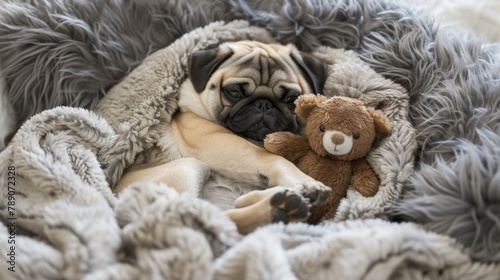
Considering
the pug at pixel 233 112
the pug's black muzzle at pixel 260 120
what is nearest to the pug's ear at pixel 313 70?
the pug at pixel 233 112

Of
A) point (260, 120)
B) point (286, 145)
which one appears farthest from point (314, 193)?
point (260, 120)

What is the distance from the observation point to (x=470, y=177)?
1159 mm

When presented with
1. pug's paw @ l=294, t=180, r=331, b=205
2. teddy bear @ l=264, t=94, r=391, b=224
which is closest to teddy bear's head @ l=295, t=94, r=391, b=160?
teddy bear @ l=264, t=94, r=391, b=224

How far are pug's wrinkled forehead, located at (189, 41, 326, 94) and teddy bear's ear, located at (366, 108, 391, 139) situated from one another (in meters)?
0.25

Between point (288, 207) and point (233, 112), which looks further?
point (233, 112)

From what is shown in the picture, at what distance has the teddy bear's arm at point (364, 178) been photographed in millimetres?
1328

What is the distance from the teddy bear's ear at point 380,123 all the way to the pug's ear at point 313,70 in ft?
0.82

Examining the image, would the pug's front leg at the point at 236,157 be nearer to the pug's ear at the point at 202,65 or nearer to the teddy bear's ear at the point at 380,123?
the pug's ear at the point at 202,65

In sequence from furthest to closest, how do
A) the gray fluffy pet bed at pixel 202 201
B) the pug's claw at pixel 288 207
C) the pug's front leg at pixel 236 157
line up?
the pug's front leg at pixel 236 157, the pug's claw at pixel 288 207, the gray fluffy pet bed at pixel 202 201

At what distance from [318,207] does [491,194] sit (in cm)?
40

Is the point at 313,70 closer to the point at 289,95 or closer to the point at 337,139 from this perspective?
the point at 289,95

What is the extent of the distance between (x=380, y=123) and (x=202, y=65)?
21.8 inches

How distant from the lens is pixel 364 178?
4.45 ft

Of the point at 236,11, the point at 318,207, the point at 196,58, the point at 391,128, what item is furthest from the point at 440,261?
the point at 236,11
